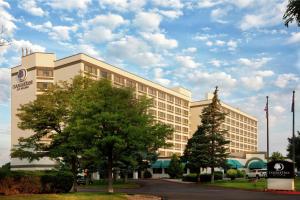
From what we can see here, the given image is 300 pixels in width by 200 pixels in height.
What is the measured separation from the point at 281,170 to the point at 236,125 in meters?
132

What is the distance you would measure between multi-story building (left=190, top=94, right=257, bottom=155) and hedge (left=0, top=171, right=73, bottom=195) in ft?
396

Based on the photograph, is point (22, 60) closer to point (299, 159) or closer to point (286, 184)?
point (299, 159)

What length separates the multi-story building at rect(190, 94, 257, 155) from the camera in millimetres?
153000

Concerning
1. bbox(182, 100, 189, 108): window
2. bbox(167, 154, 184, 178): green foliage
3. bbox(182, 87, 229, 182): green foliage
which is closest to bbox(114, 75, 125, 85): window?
bbox(167, 154, 184, 178): green foliage

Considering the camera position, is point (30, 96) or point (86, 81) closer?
point (86, 81)

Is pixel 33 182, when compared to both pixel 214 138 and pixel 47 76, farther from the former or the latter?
pixel 47 76

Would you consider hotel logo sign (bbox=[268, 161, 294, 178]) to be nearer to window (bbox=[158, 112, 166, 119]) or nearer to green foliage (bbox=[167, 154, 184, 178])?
green foliage (bbox=[167, 154, 184, 178])

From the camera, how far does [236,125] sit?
172 meters

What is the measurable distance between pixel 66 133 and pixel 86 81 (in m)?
5.80

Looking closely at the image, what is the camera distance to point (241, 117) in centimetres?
18062

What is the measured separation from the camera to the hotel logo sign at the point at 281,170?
4203 centimetres

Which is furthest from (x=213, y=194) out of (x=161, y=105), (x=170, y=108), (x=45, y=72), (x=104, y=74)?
(x=170, y=108)

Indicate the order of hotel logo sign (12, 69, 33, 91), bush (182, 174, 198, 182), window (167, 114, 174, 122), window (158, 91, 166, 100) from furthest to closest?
window (167, 114, 174, 122) < window (158, 91, 166, 100) < hotel logo sign (12, 69, 33, 91) < bush (182, 174, 198, 182)

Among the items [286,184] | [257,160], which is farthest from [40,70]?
[286,184]
